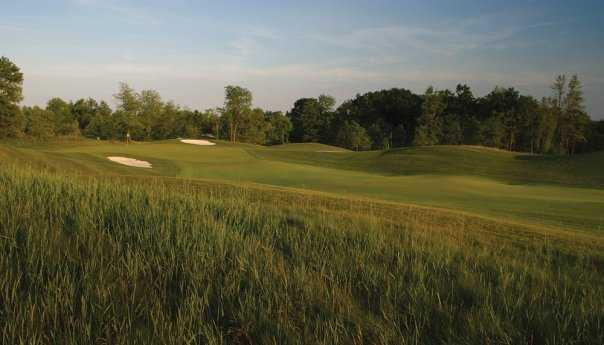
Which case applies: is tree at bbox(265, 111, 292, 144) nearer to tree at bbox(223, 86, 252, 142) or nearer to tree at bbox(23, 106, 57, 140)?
tree at bbox(223, 86, 252, 142)

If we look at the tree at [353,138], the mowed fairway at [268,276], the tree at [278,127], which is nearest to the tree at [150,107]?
the tree at [278,127]

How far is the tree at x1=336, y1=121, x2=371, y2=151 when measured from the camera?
7825 centimetres

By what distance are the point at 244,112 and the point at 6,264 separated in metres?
77.4

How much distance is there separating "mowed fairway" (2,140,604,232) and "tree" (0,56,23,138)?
23012 millimetres

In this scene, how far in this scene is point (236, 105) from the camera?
7888 centimetres

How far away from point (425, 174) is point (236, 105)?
55748 mm

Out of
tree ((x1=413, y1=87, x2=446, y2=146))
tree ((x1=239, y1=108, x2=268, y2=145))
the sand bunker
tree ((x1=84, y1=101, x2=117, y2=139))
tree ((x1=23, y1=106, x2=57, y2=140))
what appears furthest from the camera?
tree ((x1=239, y1=108, x2=268, y2=145))

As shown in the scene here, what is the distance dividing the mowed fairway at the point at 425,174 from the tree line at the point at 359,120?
3244 centimetres

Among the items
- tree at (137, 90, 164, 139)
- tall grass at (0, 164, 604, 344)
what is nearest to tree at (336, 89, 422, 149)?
tree at (137, 90, 164, 139)

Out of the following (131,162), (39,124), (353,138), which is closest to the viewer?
Result: (131,162)

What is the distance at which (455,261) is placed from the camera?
5.62 metres

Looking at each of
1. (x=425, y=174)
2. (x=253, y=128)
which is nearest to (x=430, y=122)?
(x=253, y=128)

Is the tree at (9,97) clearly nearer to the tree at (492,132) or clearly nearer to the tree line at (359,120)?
the tree line at (359,120)

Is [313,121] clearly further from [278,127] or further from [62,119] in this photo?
[62,119]
